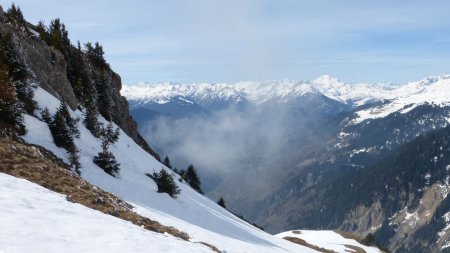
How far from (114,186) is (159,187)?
6.52 metres

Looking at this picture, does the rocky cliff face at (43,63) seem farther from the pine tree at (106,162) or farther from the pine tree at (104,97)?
the pine tree at (106,162)

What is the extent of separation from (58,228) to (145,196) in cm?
1617

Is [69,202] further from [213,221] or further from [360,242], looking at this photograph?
[360,242]

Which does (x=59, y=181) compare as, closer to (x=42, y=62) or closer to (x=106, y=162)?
(x=106, y=162)

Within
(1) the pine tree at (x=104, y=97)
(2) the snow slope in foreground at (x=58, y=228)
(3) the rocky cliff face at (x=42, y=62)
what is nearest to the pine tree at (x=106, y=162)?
(3) the rocky cliff face at (x=42, y=62)

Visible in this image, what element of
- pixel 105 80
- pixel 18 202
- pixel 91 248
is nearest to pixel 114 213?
pixel 18 202

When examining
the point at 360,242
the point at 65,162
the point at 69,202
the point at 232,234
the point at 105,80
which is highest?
the point at 105,80

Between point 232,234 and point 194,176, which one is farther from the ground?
point 194,176

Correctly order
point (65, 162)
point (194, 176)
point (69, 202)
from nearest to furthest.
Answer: point (69, 202) → point (65, 162) → point (194, 176)

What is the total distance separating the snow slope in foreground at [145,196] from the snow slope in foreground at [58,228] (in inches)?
232

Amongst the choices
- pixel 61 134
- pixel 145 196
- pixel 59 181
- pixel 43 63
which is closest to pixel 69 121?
pixel 61 134

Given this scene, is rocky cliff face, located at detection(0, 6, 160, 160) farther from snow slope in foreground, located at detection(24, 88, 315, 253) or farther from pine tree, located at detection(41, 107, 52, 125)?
pine tree, located at detection(41, 107, 52, 125)

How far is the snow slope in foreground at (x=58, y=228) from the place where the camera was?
497 inches

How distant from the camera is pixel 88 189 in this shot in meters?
22.3
